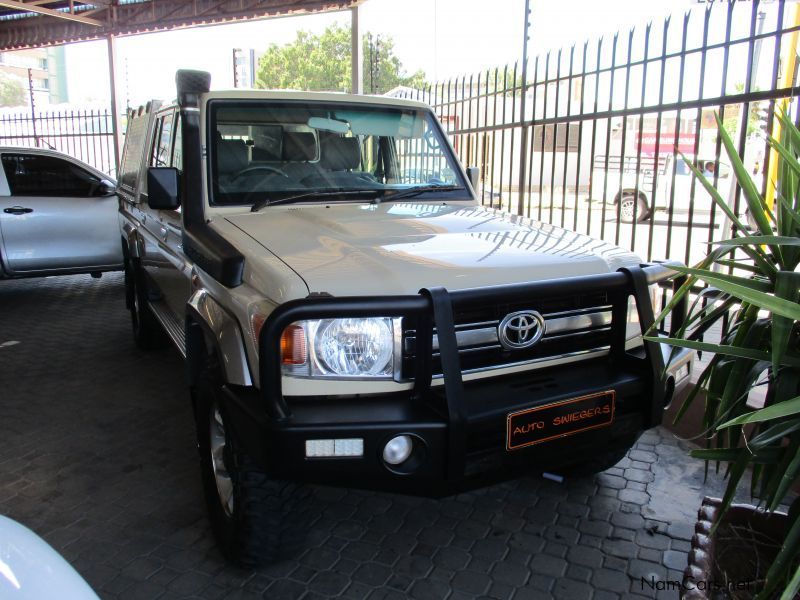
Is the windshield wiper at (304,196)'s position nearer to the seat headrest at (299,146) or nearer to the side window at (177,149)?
the seat headrest at (299,146)

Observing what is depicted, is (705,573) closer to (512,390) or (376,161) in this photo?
(512,390)

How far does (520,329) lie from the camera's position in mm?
2494

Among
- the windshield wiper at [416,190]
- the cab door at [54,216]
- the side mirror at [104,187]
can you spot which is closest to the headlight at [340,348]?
the windshield wiper at [416,190]

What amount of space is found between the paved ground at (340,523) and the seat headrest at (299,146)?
1804 millimetres

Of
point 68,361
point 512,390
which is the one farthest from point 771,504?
point 68,361

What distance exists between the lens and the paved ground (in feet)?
8.98

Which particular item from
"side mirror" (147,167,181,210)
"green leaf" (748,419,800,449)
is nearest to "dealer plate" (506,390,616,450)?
"green leaf" (748,419,800,449)

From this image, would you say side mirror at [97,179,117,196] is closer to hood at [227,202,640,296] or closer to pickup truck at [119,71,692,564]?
pickup truck at [119,71,692,564]

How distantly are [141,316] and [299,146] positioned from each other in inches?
109

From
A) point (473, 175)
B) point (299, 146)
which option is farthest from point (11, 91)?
point (473, 175)

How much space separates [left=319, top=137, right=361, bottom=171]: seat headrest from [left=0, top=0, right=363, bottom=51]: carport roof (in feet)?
24.4

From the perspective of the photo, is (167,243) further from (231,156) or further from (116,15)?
(116,15)

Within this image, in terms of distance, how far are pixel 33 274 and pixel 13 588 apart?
6767 millimetres

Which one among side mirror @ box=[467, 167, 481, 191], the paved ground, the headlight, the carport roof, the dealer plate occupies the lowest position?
the paved ground
